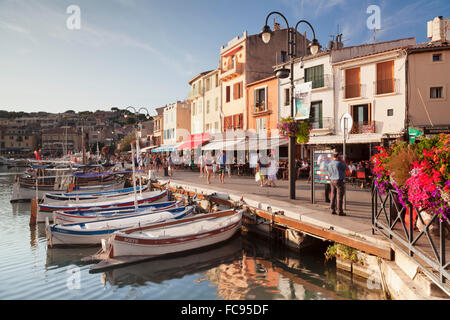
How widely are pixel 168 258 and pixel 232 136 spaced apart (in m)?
21.8

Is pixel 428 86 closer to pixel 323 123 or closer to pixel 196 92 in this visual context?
pixel 323 123

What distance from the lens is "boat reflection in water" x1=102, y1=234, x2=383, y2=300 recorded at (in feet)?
22.8

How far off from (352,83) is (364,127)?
11.4 ft

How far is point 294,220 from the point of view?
8.96 meters

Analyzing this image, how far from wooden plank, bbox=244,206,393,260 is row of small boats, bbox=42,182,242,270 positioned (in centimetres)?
198

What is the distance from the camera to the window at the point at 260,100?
2747 centimetres

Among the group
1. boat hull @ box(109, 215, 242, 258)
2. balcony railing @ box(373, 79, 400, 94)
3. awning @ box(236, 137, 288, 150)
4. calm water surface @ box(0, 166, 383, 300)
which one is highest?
balcony railing @ box(373, 79, 400, 94)

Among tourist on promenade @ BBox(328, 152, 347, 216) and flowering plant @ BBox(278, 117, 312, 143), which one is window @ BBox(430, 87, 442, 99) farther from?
tourist on promenade @ BBox(328, 152, 347, 216)

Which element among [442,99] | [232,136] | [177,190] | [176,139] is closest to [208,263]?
[177,190]

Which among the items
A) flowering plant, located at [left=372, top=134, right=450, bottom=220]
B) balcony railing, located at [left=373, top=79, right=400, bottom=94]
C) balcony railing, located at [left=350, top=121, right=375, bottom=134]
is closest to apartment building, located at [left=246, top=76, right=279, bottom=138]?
balcony railing, located at [left=350, top=121, right=375, bottom=134]

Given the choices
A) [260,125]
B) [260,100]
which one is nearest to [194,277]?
[260,125]

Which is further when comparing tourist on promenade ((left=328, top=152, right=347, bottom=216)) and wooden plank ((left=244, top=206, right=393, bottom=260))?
tourist on promenade ((left=328, top=152, right=347, bottom=216))

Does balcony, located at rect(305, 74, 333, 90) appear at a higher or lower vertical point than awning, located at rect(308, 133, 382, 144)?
higher

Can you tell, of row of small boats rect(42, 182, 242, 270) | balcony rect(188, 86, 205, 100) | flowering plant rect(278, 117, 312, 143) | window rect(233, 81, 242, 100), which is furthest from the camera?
balcony rect(188, 86, 205, 100)
